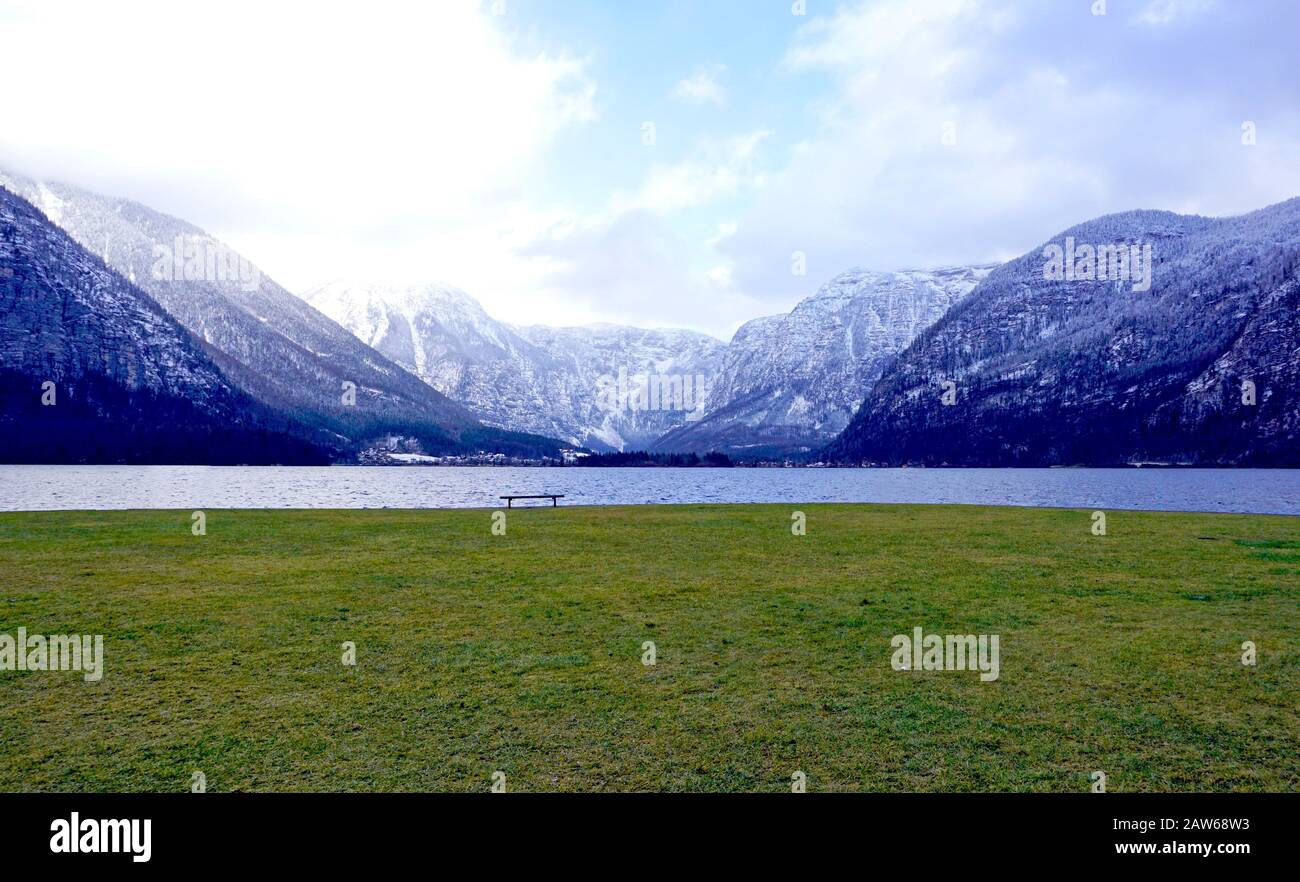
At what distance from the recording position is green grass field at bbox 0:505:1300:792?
31.9 feet

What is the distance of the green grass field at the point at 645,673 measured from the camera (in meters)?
9.73

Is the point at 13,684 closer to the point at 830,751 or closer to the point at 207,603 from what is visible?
the point at 207,603

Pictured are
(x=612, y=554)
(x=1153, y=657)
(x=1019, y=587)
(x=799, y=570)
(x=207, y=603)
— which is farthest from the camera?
(x=612, y=554)

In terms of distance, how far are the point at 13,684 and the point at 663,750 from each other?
11757mm

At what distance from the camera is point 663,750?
10250 mm

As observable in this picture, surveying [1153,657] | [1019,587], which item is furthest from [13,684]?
[1019,587]

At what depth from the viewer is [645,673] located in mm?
13867

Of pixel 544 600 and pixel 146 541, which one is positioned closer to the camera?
pixel 544 600

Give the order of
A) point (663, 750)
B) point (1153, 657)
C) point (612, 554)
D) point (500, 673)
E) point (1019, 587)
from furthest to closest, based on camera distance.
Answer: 1. point (612, 554)
2. point (1019, 587)
3. point (1153, 657)
4. point (500, 673)
5. point (663, 750)
